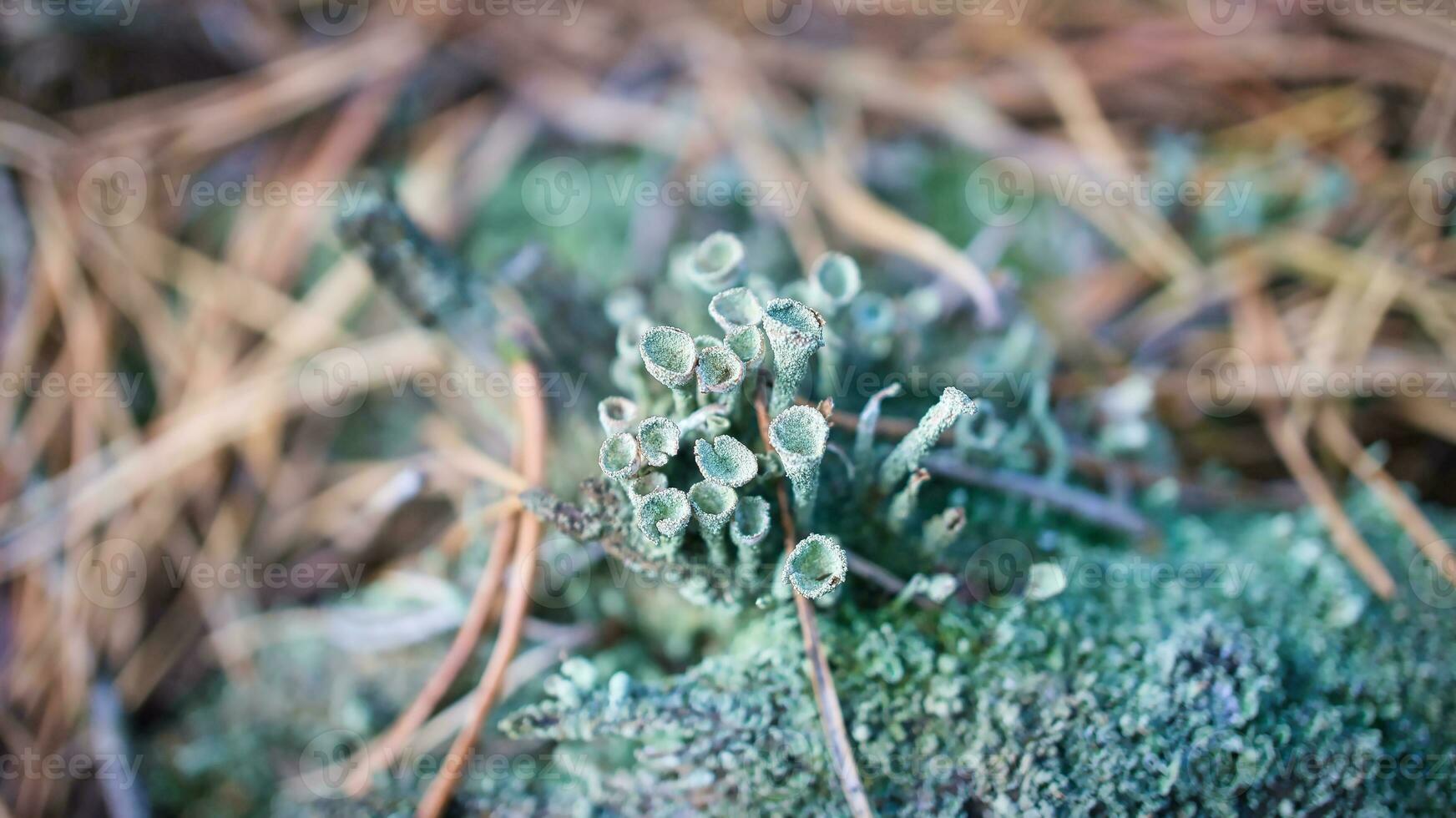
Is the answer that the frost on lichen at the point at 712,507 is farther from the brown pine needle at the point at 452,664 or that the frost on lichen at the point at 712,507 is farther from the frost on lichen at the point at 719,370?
the brown pine needle at the point at 452,664

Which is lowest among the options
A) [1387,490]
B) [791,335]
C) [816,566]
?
[816,566]

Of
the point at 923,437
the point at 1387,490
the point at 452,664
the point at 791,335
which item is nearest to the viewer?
the point at 791,335

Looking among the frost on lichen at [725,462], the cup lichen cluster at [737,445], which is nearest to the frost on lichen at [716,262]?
the cup lichen cluster at [737,445]

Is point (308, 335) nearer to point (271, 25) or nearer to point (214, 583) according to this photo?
point (214, 583)

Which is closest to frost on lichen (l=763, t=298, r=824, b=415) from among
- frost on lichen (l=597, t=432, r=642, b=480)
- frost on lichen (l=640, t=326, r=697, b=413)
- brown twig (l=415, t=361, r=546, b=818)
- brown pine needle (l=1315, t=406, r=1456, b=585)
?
frost on lichen (l=640, t=326, r=697, b=413)

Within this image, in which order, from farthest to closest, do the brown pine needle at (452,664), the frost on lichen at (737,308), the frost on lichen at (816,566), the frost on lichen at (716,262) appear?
the brown pine needle at (452,664), the frost on lichen at (716,262), the frost on lichen at (737,308), the frost on lichen at (816,566)

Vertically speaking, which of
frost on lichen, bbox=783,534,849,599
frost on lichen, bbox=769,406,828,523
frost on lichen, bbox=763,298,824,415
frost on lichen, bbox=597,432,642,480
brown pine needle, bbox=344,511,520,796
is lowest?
brown pine needle, bbox=344,511,520,796

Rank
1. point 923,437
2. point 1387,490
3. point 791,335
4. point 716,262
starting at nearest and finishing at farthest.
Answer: point 791,335
point 923,437
point 716,262
point 1387,490

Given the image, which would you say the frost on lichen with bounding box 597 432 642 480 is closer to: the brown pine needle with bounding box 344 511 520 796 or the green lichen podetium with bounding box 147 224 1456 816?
the green lichen podetium with bounding box 147 224 1456 816

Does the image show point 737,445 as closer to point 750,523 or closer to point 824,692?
point 750,523

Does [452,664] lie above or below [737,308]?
below

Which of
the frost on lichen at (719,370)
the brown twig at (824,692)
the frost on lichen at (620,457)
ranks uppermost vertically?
the frost on lichen at (719,370)

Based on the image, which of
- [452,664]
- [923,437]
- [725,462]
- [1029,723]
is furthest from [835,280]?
[452,664]
